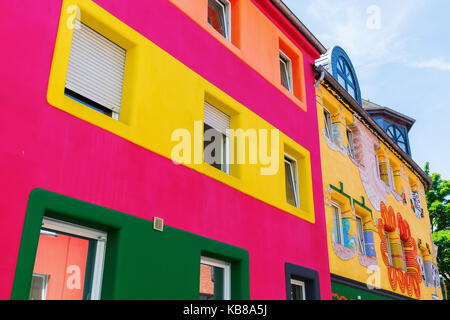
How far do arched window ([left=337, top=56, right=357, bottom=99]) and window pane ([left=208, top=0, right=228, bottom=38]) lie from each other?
258 inches

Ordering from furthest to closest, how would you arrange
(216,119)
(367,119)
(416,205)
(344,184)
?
(416,205) < (367,119) < (344,184) < (216,119)

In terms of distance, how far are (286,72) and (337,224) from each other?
13.1 feet

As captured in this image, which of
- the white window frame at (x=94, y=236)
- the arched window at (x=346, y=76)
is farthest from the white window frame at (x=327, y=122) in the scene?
the white window frame at (x=94, y=236)

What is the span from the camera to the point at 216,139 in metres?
7.79

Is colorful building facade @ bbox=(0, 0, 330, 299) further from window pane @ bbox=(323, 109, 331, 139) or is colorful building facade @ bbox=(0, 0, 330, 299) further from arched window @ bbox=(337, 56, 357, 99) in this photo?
arched window @ bbox=(337, 56, 357, 99)

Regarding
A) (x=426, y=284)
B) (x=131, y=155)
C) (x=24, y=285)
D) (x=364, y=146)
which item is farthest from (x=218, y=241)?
(x=426, y=284)

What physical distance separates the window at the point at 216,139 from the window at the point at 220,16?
6.22ft

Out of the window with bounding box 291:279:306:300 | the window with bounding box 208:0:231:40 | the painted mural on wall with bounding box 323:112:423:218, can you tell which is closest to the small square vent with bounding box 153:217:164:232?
the window with bounding box 291:279:306:300

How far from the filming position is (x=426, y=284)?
52.3 feet

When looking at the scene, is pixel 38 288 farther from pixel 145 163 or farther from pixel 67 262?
pixel 145 163

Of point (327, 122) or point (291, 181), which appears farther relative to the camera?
point (327, 122)

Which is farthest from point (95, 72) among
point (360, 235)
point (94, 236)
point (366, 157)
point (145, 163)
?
point (366, 157)

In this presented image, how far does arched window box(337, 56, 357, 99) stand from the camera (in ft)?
48.7
